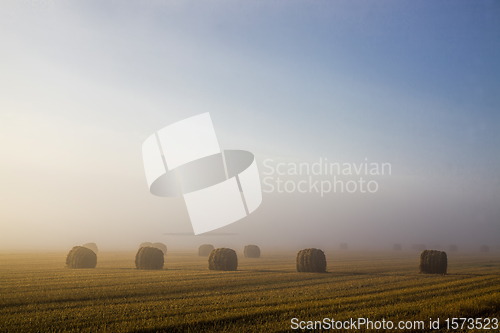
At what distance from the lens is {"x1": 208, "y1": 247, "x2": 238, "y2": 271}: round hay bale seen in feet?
97.2

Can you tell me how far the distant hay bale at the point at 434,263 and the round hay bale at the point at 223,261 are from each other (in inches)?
596

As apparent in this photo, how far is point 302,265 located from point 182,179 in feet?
44.2

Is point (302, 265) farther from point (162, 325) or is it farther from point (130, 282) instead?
point (162, 325)

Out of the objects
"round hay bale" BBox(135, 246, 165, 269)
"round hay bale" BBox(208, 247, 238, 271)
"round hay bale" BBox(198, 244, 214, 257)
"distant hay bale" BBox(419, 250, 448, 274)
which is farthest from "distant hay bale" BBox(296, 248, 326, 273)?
"round hay bale" BBox(198, 244, 214, 257)

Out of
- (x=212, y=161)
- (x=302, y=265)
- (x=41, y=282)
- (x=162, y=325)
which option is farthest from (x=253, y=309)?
(x=212, y=161)

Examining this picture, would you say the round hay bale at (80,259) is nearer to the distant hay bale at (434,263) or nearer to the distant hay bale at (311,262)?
the distant hay bale at (311,262)

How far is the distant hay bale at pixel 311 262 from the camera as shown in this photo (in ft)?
93.2

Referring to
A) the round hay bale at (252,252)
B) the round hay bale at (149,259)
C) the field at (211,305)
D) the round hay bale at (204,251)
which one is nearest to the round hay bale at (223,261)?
the round hay bale at (149,259)

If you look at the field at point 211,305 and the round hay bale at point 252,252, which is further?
the round hay bale at point 252,252

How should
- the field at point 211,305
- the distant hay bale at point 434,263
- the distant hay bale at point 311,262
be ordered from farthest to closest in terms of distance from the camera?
the distant hay bale at point 434,263, the distant hay bale at point 311,262, the field at point 211,305

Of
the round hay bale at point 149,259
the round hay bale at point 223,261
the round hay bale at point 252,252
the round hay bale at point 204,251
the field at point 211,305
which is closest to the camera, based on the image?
the field at point 211,305

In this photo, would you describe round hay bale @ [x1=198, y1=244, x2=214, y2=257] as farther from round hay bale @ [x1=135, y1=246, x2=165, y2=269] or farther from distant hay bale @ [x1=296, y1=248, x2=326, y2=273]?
distant hay bale @ [x1=296, y1=248, x2=326, y2=273]

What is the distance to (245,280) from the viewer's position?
21.6 metres

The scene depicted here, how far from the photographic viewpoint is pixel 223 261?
29734mm
